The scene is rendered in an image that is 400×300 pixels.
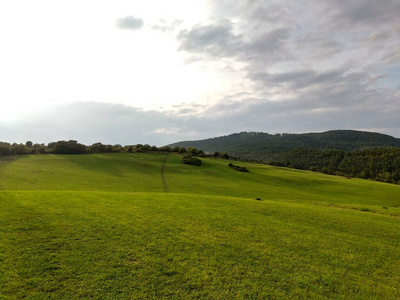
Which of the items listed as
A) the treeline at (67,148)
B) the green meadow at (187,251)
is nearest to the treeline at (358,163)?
the treeline at (67,148)

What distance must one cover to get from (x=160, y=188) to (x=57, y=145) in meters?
66.6

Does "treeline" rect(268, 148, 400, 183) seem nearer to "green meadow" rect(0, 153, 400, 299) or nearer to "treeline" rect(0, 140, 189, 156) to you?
"treeline" rect(0, 140, 189, 156)

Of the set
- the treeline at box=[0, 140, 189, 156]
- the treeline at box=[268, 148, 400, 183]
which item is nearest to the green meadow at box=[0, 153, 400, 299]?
the treeline at box=[0, 140, 189, 156]

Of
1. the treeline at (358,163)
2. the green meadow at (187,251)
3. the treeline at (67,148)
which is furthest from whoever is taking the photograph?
the treeline at (358,163)

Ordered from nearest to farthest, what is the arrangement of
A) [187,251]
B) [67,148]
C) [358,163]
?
[187,251]
[67,148]
[358,163]

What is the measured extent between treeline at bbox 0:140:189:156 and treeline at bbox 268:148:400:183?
77.6 meters

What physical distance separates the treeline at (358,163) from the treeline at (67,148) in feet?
255

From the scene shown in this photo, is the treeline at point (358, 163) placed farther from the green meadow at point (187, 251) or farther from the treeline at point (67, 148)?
the green meadow at point (187, 251)

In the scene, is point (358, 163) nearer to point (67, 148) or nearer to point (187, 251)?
point (67, 148)

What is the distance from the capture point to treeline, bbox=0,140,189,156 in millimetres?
81750

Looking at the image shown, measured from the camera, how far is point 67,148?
3794 inches

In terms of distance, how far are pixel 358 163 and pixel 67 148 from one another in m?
175

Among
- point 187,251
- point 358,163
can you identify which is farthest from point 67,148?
point 358,163

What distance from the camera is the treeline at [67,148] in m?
81.8
